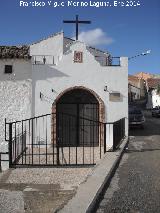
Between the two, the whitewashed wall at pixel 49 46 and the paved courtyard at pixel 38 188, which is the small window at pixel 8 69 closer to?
the whitewashed wall at pixel 49 46

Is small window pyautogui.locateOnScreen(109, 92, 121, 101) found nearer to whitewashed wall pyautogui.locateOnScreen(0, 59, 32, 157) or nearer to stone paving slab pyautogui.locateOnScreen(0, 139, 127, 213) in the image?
whitewashed wall pyautogui.locateOnScreen(0, 59, 32, 157)

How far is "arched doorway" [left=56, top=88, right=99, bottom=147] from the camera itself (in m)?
21.0

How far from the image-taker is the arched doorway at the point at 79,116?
2098cm

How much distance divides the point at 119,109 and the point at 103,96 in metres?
1.00

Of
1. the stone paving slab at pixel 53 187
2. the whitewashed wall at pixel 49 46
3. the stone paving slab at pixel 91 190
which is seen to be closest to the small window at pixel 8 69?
the whitewashed wall at pixel 49 46

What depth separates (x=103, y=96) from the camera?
21.0 m

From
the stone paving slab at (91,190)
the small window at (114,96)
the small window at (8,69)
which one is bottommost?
the stone paving slab at (91,190)

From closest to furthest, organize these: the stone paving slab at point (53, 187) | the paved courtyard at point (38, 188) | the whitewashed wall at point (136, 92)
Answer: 1. the stone paving slab at point (53, 187)
2. the paved courtyard at point (38, 188)
3. the whitewashed wall at point (136, 92)

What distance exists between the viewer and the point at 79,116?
21.2m

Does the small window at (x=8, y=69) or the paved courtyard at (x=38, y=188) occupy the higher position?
the small window at (x=8, y=69)

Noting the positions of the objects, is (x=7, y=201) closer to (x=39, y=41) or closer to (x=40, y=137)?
(x=40, y=137)

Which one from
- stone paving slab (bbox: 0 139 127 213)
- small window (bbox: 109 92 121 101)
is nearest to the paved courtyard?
stone paving slab (bbox: 0 139 127 213)

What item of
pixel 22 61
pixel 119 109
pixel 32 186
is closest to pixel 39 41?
pixel 22 61

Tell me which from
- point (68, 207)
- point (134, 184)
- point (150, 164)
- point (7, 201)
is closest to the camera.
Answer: point (68, 207)
